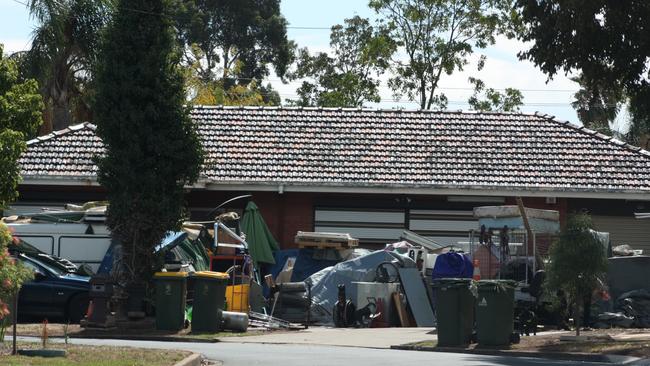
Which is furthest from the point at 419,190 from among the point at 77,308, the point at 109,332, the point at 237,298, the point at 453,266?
the point at 109,332

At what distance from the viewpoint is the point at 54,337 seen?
68.4 feet

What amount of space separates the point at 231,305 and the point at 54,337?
16.1 ft

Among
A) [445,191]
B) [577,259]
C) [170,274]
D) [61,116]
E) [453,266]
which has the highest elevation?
[61,116]

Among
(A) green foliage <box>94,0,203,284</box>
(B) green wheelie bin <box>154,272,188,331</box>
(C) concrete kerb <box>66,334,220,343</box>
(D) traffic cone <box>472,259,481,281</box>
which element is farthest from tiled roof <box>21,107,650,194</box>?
(C) concrete kerb <box>66,334,220,343</box>

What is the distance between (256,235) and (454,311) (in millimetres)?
9348

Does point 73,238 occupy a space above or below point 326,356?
above

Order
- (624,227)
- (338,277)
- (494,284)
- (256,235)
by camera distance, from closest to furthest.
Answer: (494,284) → (338,277) → (256,235) → (624,227)

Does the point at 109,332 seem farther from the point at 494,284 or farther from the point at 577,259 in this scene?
the point at 577,259

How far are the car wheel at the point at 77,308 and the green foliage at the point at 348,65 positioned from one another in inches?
1200

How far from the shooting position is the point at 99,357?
16062mm

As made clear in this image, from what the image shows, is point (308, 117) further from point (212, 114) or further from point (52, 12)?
point (52, 12)

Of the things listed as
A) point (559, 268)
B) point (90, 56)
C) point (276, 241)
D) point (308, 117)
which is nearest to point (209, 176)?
point (276, 241)

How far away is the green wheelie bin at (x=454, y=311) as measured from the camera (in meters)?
20.9

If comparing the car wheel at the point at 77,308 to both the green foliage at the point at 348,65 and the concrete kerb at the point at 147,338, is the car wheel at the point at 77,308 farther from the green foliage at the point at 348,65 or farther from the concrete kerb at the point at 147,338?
the green foliage at the point at 348,65
